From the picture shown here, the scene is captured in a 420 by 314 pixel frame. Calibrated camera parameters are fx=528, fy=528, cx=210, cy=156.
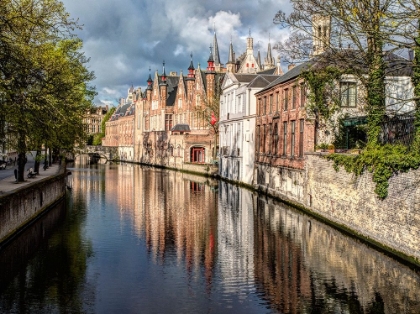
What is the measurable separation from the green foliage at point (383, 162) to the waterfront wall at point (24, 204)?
41.5 feet

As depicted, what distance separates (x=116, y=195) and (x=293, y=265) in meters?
21.6

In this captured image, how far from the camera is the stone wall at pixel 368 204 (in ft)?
52.3

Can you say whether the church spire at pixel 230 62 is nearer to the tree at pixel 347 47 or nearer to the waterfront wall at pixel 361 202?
the waterfront wall at pixel 361 202

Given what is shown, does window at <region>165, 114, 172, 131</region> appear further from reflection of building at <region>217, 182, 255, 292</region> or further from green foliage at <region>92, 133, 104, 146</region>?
green foliage at <region>92, 133, 104, 146</region>

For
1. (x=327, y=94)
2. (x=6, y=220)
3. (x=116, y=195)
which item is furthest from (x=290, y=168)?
(x=6, y=220)

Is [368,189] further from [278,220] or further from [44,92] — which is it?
[44,92]

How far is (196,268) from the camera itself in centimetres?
1605

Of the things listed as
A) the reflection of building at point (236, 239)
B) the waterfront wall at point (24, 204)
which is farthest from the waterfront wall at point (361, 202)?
the waterfront wall at point (24, 204)

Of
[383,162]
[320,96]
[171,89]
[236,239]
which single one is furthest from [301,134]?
[171,89]

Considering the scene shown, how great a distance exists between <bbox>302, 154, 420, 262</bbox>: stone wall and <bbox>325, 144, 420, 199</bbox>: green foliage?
250mm

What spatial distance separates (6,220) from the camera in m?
17.9

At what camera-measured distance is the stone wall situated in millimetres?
15938

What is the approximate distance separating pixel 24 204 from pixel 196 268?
8549 millimetres

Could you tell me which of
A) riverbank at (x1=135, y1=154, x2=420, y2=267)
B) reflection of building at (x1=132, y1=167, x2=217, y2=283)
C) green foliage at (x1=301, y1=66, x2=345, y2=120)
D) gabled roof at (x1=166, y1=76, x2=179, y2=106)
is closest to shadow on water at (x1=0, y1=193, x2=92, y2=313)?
reflection of building at (x1=132, y1=167, x2=217, y2=283)
